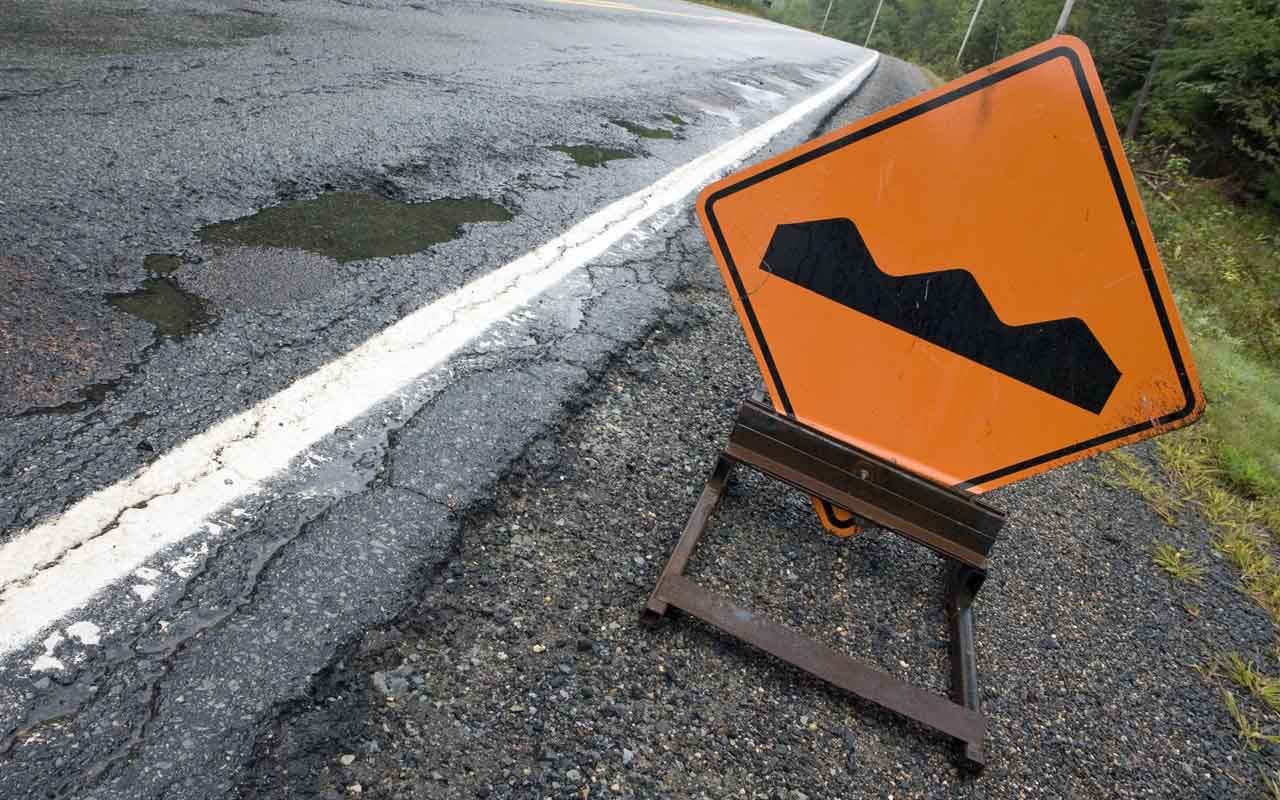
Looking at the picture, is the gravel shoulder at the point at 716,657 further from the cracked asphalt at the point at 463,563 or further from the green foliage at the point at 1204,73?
the green foliage at the point at 1204,73

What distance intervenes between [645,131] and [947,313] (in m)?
4.16

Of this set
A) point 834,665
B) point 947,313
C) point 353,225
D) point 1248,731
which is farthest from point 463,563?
point 1248,731

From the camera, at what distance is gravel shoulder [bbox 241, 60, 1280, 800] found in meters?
1.32

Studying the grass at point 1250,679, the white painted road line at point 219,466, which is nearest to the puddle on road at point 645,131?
the white painted road line at point 219,466

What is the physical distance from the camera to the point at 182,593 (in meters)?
1.41

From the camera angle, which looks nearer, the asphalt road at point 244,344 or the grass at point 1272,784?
the asphalt road at point 244,344

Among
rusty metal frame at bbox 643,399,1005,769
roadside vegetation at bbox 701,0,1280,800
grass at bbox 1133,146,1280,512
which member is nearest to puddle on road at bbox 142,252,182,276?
rusty metal frame at bbox 643,399,1005,769

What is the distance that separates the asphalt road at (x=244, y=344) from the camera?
1290 mm

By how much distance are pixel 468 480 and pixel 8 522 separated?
A: 90 centimetres

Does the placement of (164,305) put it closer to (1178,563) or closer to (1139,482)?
(1178,563)

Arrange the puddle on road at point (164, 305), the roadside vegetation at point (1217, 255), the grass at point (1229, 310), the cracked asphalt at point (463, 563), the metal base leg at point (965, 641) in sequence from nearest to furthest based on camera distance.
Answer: the cracked asphalt at point (463, 563) → the metal base leg at point (965, 641) → the puddle on road at point (164, 305) → the roadside vegetation at point (1217, 255) → the grass at point (1229, 310)

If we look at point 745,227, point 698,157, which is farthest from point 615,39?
point 745,227

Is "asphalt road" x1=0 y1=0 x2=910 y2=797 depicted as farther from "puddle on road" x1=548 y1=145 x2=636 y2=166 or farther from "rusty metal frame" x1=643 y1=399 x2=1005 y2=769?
"rusty metal frame" x1=643 y1=399 x2=1005 y2=769

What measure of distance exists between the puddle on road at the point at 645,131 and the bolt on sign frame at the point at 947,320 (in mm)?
3608
